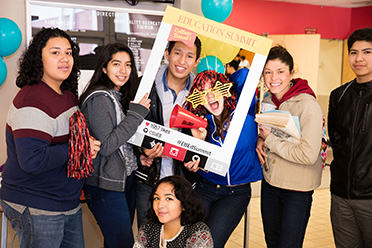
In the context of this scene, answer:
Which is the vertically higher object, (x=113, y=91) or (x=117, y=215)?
(x=113, y=91)

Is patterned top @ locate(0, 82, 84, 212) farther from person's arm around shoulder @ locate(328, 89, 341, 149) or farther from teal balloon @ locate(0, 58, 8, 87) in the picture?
person's arm around shoulder @ locate(328, 89, 341, 149)

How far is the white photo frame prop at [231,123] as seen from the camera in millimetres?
1891

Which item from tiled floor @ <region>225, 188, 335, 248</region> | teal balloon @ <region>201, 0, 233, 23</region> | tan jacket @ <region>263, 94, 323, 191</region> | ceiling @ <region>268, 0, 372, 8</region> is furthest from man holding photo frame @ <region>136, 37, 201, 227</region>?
ceiling @ <region>268, 0, 372, 8</region>

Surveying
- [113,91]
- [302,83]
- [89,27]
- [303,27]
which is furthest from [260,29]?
[113,91]

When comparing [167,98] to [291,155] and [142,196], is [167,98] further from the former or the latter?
[291,155]

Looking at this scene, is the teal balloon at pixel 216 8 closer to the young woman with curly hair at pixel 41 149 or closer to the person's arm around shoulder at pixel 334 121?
the person's arm around shoulder at pixel 334 121

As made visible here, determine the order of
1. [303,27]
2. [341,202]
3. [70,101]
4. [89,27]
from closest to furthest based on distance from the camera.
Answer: [70,101] → [341,202] → [89,27] → [303,27]

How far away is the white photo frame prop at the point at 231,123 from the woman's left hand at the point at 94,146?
0.65 feet

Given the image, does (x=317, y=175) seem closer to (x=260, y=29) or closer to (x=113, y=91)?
(x=113, y=91)

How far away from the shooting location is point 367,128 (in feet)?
6.96

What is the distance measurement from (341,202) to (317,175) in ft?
1.10

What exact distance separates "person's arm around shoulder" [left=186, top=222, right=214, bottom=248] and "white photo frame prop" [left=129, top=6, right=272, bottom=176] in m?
0.32

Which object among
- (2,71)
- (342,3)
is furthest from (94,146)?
(342,3)

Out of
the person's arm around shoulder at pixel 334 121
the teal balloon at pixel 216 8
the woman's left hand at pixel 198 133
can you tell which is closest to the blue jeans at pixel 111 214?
the woman's left hand at pixel 198 133
